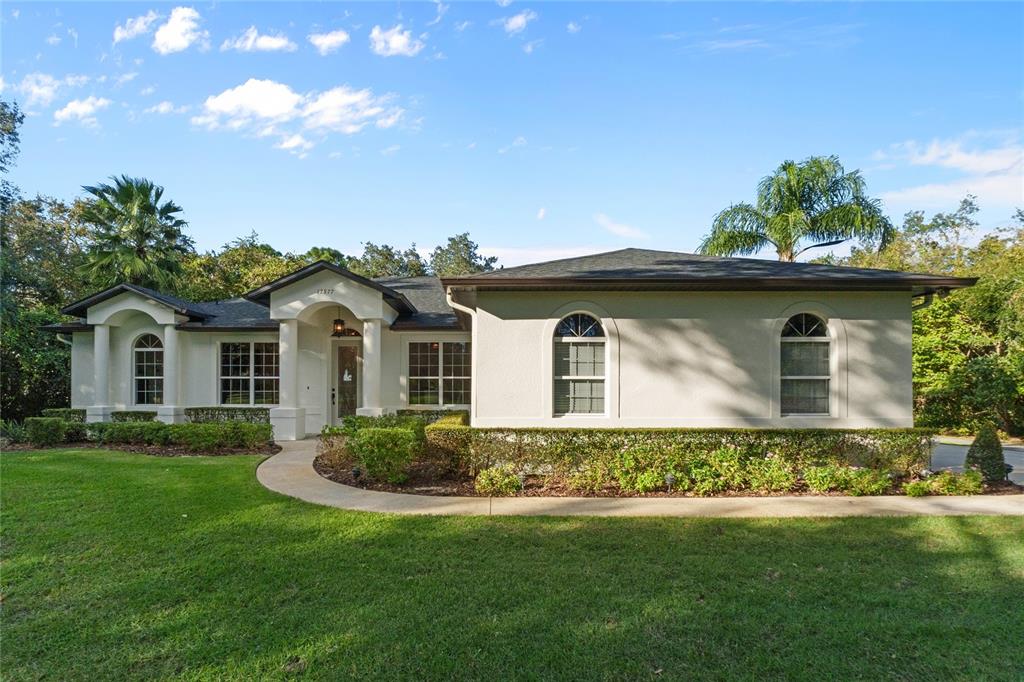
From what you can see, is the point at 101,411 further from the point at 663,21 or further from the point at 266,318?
the point at 663,21

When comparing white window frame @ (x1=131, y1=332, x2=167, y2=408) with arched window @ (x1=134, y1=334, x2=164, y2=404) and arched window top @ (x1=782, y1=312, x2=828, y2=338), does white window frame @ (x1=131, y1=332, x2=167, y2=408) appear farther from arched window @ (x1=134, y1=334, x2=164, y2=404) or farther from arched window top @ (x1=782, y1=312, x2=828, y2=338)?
arched window top @ (x1=782, y1=312, x2=828, y2=338)

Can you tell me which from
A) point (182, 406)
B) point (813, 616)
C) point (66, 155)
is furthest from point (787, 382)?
point (66, 155)

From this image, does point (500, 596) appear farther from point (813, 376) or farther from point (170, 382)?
point (170, 382)

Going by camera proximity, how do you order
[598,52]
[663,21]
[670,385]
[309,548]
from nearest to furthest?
1. [309,548]
2. [670,385]
3. [663,21]
4. [598,52]

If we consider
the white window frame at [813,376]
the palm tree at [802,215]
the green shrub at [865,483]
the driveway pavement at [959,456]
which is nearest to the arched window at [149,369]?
the white window frame at [813,376]

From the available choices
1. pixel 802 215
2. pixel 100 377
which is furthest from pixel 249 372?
pixel 802 215

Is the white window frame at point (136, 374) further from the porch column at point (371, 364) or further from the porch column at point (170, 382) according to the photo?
the porch column at point (371, 364)

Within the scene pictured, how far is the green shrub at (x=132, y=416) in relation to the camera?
46.2 ft

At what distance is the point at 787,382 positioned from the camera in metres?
9.02

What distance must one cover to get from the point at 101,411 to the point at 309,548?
43.1 ft

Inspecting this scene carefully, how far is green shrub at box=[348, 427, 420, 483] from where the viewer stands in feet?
26.8

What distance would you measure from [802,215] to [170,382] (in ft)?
80.7

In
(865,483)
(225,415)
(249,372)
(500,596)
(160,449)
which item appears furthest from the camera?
(249,372)

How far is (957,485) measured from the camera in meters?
7.71
